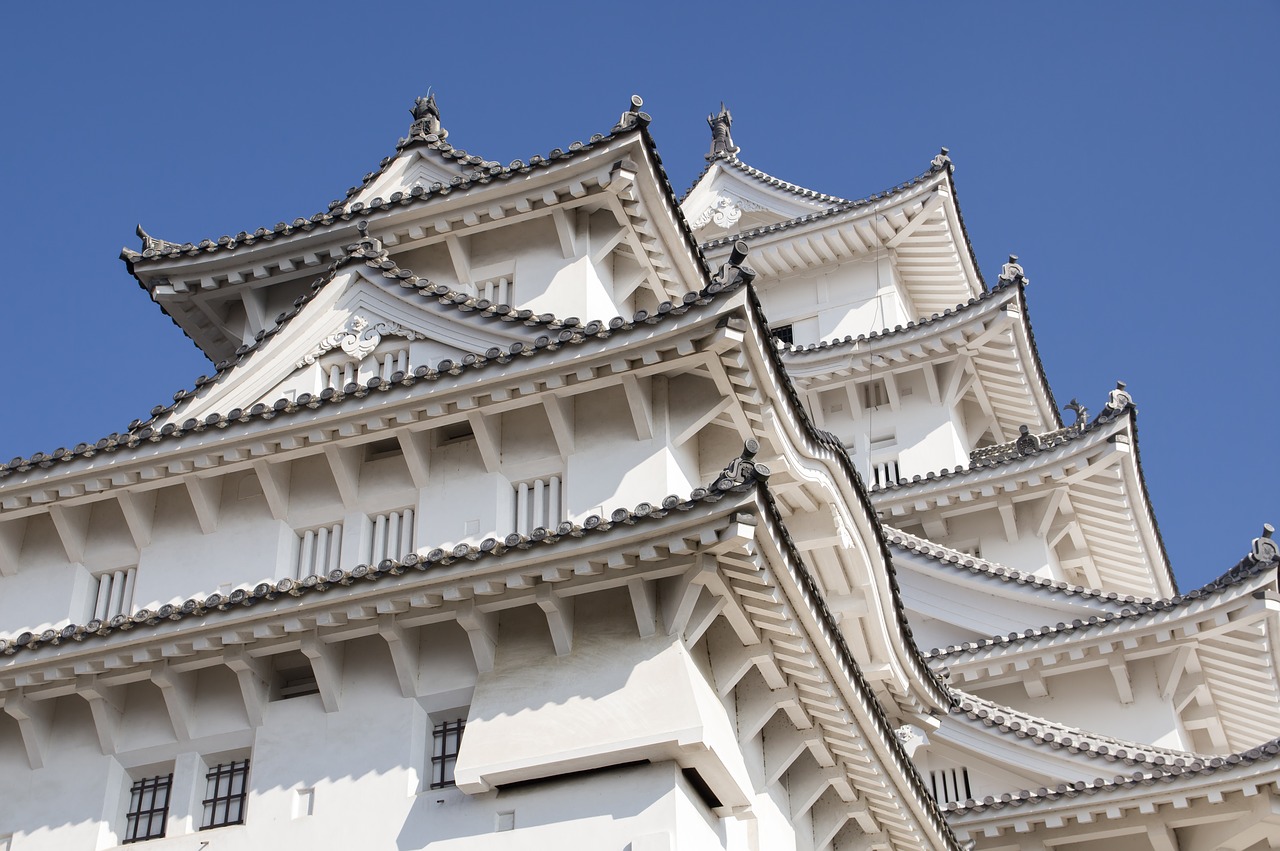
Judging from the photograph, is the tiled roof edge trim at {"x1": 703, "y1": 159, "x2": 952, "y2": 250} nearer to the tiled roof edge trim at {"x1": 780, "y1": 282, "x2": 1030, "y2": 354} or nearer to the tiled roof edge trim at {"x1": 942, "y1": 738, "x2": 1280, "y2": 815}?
the tiled roof edge trim at {"x1": 780, "y1": 282, "x2": 1030, "y2": 354}

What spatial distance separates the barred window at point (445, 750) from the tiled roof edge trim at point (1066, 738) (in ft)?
32.1

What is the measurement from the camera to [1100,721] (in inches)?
1113

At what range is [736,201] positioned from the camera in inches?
1531

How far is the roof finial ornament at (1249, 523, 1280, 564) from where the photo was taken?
25812mm

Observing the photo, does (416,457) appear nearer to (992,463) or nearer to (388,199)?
(388,199)

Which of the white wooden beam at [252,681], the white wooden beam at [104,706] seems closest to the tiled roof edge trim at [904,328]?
the white wooden beam at [252,681]

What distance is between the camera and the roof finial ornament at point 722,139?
40.1m

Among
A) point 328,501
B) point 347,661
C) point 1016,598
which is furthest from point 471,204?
point 1016,598

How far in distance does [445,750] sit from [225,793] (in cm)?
254

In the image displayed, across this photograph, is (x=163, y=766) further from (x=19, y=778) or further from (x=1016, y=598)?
(x=1016, y=598)

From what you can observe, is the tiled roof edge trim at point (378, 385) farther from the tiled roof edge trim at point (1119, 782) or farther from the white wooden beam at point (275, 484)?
the tiled roof edge trim at point (1119, 782)

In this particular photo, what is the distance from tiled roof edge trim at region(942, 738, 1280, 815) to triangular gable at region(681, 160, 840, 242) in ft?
53.5

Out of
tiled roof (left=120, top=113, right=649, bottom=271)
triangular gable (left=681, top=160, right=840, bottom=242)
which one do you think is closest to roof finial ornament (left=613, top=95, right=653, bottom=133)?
tiled roof (left=120, top=113, right=649, bottom=271)

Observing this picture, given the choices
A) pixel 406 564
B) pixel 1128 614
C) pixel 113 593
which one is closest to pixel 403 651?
pixel 406 564
